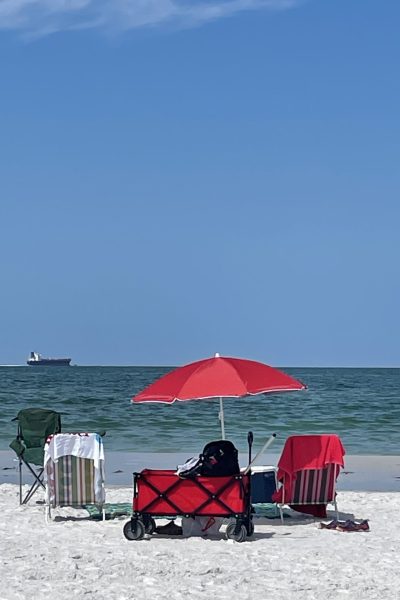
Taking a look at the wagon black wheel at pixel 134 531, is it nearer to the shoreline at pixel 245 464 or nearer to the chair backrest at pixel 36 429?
the chair backrest at pixel 36 429

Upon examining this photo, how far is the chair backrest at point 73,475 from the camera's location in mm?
8594

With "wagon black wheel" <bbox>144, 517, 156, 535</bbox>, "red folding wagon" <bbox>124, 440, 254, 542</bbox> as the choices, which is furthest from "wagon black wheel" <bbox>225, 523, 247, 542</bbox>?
"wagon black wheel" <bbox>144, 517, 156, 535</bbox>

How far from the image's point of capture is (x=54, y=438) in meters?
8.61

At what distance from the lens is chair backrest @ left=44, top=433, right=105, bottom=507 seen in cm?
859

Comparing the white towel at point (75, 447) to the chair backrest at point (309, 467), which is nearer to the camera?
the chair backrest at point (309, 467)

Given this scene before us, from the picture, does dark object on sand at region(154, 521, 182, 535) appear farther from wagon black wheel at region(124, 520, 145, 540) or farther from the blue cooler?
the blue cooler

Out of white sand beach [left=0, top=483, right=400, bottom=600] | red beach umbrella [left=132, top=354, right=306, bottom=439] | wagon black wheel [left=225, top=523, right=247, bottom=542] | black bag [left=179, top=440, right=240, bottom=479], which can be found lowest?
white sand beach [left=0, top=483, right=400, bottom=600]

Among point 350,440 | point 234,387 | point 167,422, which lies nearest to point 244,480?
point 234,387

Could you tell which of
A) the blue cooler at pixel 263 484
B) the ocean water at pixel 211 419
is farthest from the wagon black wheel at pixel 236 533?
the ocean water at pixel 211 419

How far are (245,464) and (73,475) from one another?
552 cm

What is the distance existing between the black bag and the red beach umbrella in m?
0.41

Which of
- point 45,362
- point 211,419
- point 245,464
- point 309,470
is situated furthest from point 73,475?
point 45,362

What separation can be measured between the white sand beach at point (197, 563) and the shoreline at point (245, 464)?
305 cm

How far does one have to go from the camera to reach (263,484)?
29.7 feet
